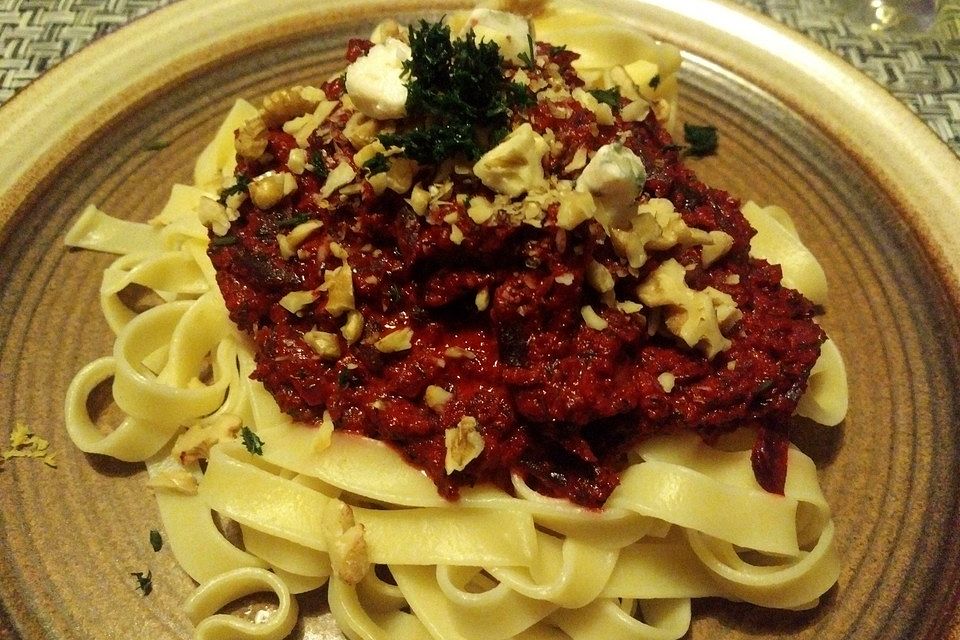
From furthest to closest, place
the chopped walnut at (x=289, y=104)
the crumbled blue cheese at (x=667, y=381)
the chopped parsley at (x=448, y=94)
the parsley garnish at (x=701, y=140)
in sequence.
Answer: the parsley garnish at (x=701, y=140)
the chopped walnut at (x=289, y=104)
the crumbled blue cheese at (x=667, y=381)
the chopped parsley at (x=448, y=94)

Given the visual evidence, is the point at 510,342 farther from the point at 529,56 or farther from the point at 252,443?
the point at 529,56

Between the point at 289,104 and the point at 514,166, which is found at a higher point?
the point at 514,166

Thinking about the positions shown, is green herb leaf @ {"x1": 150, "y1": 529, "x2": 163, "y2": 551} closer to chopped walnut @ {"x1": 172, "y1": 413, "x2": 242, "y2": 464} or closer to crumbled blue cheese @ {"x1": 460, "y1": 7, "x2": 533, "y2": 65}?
chopped walnut @ {"x1": 172, "y1": 413, "x2": 242, "y2": 464}

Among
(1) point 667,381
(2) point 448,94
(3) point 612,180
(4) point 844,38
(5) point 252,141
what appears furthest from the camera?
(4) point 844,38

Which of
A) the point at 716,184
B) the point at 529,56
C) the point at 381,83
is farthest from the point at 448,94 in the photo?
the point at 716,184

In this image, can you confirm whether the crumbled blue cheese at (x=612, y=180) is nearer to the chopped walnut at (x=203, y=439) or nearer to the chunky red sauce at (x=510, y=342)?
the chunky red sauce at (x=510, y=342)

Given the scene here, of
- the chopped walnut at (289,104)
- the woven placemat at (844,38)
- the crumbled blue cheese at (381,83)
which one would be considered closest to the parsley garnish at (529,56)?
the crumbled blue cheese at (381,83)
